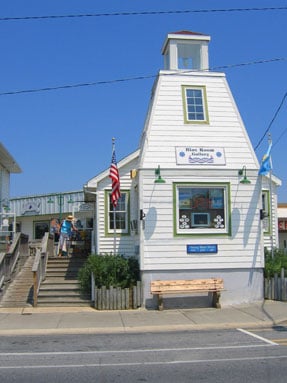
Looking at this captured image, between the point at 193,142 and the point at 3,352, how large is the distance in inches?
374

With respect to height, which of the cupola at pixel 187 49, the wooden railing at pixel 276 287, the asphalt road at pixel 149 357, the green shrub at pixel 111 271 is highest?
the cupola at pixel 187 49

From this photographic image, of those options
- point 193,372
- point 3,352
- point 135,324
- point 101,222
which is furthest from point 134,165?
point 193,372

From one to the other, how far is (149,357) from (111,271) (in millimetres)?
7276

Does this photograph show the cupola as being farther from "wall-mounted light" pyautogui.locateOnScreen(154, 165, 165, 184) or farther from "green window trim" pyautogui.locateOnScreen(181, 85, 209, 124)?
"wall-mounted light" pyautogui.locateOnScreen(154, 165, 165, 184)

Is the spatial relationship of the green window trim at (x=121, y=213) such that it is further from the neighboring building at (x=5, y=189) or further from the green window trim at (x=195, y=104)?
the neighboring building at (x=5, y=189)

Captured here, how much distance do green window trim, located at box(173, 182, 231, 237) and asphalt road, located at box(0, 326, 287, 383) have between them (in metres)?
4.77

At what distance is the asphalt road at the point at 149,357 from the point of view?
24.4 ft

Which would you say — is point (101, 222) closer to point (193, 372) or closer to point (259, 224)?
point (259, 224)

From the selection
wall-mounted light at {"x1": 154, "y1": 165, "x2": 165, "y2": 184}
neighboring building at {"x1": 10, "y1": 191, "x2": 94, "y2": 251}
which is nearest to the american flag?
wall-mounted light at {"x1": 154, "y1": 165, "x2": 165, "y2": 184}

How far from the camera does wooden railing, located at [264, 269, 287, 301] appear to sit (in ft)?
53.3

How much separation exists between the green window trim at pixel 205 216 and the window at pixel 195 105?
7.19ft

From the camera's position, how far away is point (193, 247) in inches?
635

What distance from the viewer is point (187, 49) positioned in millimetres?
18547

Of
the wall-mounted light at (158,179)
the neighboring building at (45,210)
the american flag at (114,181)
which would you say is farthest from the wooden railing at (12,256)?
the neighboring building at (45,210)
